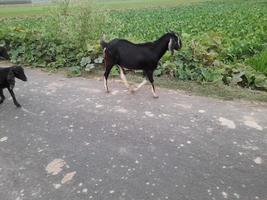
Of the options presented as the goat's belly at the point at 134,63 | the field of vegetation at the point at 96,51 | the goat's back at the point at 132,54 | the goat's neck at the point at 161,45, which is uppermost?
the goat's neck at the point at 161,45

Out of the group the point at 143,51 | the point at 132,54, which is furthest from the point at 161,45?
the point at 132,54

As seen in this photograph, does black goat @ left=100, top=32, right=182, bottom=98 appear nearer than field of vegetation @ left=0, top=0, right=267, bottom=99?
Yes

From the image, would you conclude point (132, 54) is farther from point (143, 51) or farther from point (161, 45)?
point (161, 45)

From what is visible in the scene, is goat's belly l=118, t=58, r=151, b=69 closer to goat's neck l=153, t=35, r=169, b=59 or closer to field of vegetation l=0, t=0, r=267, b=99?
goat's neck l=153, t=35, r=169, b=59

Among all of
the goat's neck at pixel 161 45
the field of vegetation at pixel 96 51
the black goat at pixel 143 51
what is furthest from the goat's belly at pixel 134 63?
the field of vegetation at pixel 96 51

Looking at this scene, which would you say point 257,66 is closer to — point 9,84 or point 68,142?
point 68,142

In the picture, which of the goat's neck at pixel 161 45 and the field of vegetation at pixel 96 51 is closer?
the goat's neck at pixel 161 45

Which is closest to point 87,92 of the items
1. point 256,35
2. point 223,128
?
point 223,128

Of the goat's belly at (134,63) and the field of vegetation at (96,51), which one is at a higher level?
the goat's belly at (134,63)

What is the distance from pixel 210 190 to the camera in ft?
14.3

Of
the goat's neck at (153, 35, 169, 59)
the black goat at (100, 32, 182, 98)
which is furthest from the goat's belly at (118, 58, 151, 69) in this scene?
the goat's neck at (153, 35, 169, 59)

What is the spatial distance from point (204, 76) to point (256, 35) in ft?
18.3

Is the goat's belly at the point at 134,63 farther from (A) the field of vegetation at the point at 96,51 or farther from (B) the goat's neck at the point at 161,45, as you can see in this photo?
(A) the field of vegetation at the point at 96,51

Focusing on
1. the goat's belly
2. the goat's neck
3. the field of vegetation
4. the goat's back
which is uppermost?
the goat's neck
